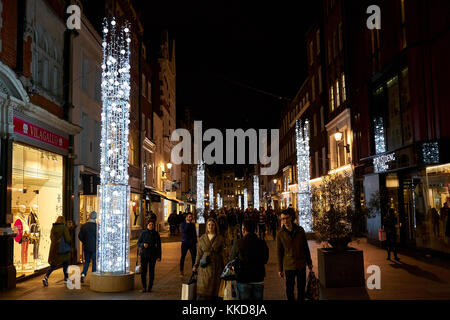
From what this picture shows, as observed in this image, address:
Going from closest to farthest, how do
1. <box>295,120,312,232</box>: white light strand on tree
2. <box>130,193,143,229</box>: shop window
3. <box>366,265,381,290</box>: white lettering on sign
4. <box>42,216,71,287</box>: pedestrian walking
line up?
<box>366,265,381,290</box>: white lettering on sign < <box>42,216,71,287</box>: pedestrian walking < <box>295,120,312,232</box>: white light strand on tree < <box>130,193,143,229</box>: shop window

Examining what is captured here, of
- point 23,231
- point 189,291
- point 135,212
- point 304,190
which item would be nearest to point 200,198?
point 135,212

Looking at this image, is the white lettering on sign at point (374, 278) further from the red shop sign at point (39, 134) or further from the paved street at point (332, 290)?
the red shop sign at point (39, 134)

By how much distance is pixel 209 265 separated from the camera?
744 cm

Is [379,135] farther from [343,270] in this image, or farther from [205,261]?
[205,261]

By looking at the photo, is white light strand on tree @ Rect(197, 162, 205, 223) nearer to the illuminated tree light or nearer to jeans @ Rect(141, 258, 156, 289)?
the illuminated tree light

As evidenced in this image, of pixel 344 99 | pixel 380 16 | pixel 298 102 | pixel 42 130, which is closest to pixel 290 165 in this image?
pixel 298 102

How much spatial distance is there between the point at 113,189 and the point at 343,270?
5.96 meters

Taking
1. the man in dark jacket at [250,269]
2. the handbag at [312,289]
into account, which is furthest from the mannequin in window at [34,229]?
the handbag at [312,289]

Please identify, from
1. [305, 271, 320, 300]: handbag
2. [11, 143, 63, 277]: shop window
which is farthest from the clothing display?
[305, 271, 320, 300]: handbag

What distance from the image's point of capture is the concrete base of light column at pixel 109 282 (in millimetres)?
10164

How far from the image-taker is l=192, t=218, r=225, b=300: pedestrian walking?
730cm

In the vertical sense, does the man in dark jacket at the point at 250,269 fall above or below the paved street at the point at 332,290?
above

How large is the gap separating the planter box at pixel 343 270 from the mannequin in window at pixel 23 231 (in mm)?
9123

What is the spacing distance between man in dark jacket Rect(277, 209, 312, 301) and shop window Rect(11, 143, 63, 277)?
322 inches
